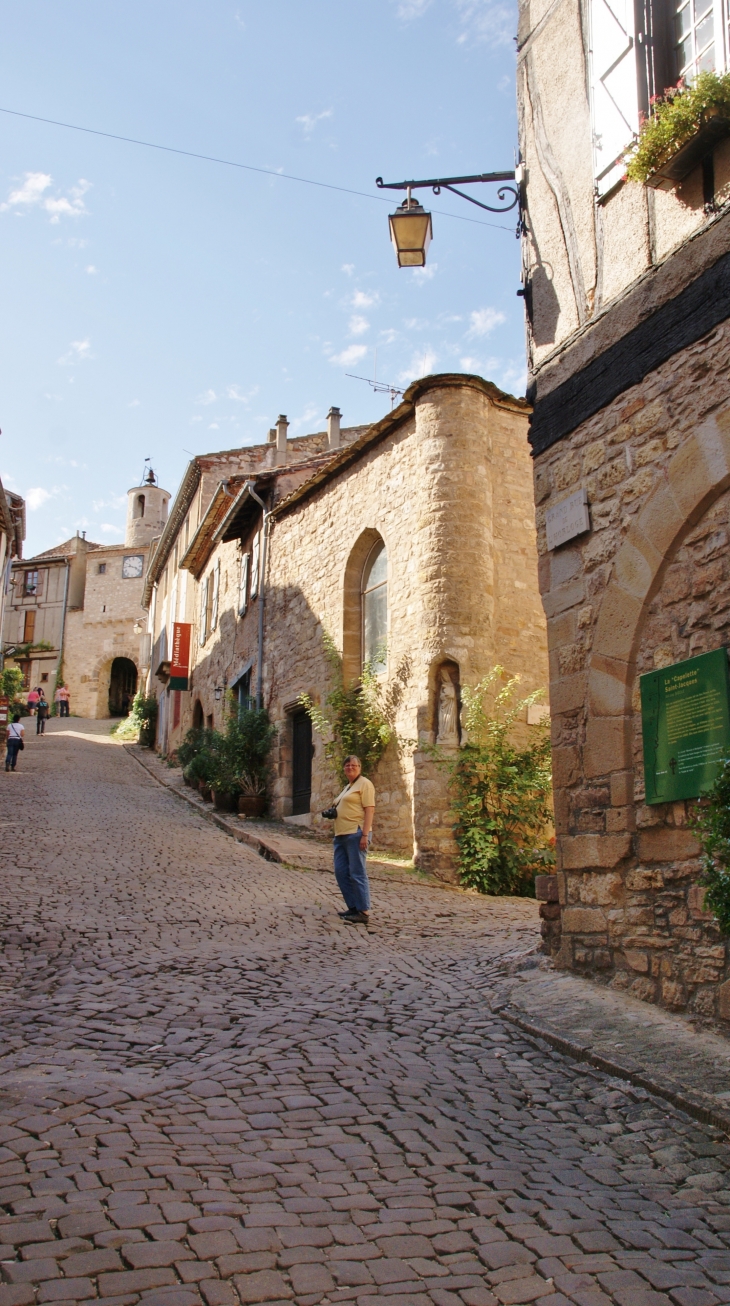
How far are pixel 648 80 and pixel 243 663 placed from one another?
566 inches

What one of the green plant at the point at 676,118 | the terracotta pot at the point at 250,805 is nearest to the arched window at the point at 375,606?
the terracotta pot at the point at 250,805

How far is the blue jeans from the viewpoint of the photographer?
25.5ft

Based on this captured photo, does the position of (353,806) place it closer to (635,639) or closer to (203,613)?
(635,639)

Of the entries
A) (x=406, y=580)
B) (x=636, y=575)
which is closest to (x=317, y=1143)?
(x=636, y=575)

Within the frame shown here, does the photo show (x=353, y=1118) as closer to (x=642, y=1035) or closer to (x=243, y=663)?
(x=642, y=1035)

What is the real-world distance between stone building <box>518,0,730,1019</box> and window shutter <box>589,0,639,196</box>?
13 mm

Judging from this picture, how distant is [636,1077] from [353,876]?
3887mm

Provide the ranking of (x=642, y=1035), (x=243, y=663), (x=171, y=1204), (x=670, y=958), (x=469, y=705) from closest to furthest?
1. (x=171, y=1204)
2. (x=642, y=1035)
3. (x=670, y=958)
4. (x=469, y=705)
5. (x=243, y=663)

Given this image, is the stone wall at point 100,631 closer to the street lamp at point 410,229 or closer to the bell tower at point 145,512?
the bell tower at point 145,512

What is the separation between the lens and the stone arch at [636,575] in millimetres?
4840

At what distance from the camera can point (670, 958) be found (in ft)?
15.7

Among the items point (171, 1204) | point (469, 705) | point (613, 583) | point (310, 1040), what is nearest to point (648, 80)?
point (613, 583)

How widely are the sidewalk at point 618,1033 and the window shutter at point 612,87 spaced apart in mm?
4472

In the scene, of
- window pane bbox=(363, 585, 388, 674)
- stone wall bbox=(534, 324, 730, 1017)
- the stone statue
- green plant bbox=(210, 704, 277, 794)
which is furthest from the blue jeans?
green plant bbox=(210, 704, 277, 794)
